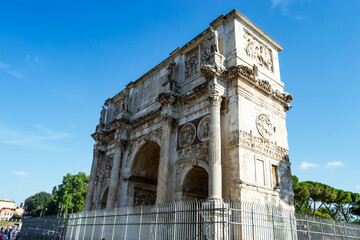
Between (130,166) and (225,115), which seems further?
(130,166)

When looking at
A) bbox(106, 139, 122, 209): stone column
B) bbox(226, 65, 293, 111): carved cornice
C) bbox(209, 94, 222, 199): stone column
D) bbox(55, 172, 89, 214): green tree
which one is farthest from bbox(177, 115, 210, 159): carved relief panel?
bbox(55, 172, 89, 214): green tree

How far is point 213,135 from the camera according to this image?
12648mm

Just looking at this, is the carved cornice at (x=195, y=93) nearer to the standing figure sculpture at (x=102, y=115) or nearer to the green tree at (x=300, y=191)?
the standing figure sculpture at (x=102, y=115)

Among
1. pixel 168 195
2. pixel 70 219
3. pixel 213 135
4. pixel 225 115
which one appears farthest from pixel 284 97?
pixel 70 219

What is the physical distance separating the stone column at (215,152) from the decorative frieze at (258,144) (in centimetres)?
79

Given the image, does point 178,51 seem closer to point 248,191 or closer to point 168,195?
point 168,195

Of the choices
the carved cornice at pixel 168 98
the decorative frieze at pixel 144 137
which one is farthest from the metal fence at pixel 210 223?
the carved cornice at pixel 168 98

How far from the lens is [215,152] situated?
12273 mm

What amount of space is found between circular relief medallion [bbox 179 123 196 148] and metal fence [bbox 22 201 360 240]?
11.1 feet

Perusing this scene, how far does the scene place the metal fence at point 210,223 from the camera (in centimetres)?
947

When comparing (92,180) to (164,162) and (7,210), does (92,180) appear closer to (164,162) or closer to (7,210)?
(164,162)

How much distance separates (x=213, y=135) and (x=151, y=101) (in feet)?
27.6

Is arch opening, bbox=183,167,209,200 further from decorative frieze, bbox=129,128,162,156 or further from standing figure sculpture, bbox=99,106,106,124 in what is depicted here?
standing figure sculpture, bbox=99,106,106,124

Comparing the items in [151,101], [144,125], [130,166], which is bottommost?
[130,166]
